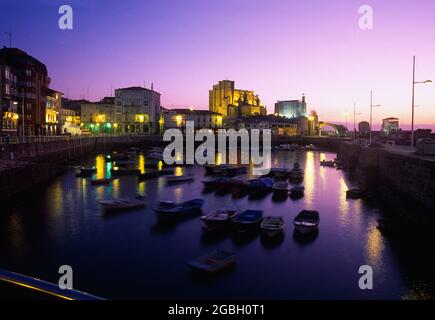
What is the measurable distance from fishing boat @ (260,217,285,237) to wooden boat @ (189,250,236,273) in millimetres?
6096

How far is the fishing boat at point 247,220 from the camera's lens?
3144 cm

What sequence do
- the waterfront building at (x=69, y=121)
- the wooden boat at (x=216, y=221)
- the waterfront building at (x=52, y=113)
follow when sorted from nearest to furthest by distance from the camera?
the wooden boat at (x=216, y=221) < the waterfront building at (x=52, y=113) < the waterfront building at (x=69, y=121)

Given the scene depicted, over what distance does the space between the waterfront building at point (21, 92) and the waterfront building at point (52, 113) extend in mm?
5900

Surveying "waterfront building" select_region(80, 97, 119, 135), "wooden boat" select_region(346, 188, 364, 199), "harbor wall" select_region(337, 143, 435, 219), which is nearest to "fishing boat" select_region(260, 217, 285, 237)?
"harbor wall" select_region(337, 143, 435, 219)

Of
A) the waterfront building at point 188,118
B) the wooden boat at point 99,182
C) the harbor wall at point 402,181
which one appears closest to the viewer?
the harbor wall at point 402,181

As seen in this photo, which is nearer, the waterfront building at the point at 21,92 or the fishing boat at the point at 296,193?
the fishing boat at the point at 296,193

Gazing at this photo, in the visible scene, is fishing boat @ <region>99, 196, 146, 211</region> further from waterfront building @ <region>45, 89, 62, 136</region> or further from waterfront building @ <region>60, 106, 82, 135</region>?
waterfront building @ <region>60, 106, 82, 135</region>

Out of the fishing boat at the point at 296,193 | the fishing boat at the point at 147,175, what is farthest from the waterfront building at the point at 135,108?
the fishing boat at the point at 296,193

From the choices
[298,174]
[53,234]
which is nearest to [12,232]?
[53,234]

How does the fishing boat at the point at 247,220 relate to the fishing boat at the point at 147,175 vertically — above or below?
below

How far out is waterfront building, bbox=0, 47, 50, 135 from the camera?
3172 inches

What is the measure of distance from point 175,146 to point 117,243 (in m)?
118

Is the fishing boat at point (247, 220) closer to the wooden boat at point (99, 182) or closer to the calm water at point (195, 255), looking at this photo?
the calm water at point (195, 255)

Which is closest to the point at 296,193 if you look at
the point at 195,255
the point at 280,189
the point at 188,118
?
the point at 280,189
